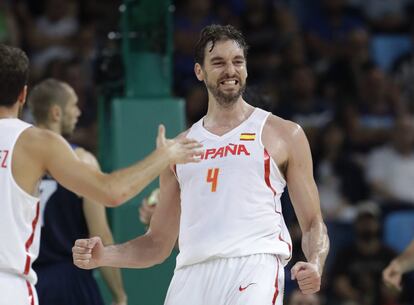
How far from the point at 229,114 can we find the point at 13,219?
1.52 meters

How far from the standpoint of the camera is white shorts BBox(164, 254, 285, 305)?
18.6 feet

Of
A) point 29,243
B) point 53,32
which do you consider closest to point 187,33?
point 53,32

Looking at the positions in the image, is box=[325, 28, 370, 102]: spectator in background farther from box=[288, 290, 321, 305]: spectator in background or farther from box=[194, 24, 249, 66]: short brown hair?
box=[194, 24, 249, 66]: short brown hair

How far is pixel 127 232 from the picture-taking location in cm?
851

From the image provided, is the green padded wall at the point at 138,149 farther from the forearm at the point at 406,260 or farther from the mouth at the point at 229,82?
the mouth at the point at 229,82

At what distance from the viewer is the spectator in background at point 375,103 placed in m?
13.0

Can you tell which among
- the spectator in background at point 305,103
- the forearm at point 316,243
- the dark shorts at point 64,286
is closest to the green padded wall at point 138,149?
the dark shorts at point 64,286

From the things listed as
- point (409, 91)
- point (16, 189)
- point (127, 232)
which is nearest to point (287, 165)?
point (16, 189)

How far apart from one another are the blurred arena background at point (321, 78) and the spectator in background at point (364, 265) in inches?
0.5

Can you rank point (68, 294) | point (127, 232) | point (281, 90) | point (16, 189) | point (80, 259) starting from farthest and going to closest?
point (281, 90) < point (127, 232) < point (68, 294) < point (80, 259) < point (16, 189)

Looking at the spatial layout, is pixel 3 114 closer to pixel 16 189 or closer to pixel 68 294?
pixel 16 189

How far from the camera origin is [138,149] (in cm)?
858

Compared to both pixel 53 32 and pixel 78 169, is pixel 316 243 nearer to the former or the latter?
pixel 78 169

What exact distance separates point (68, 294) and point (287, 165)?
7.84ft
